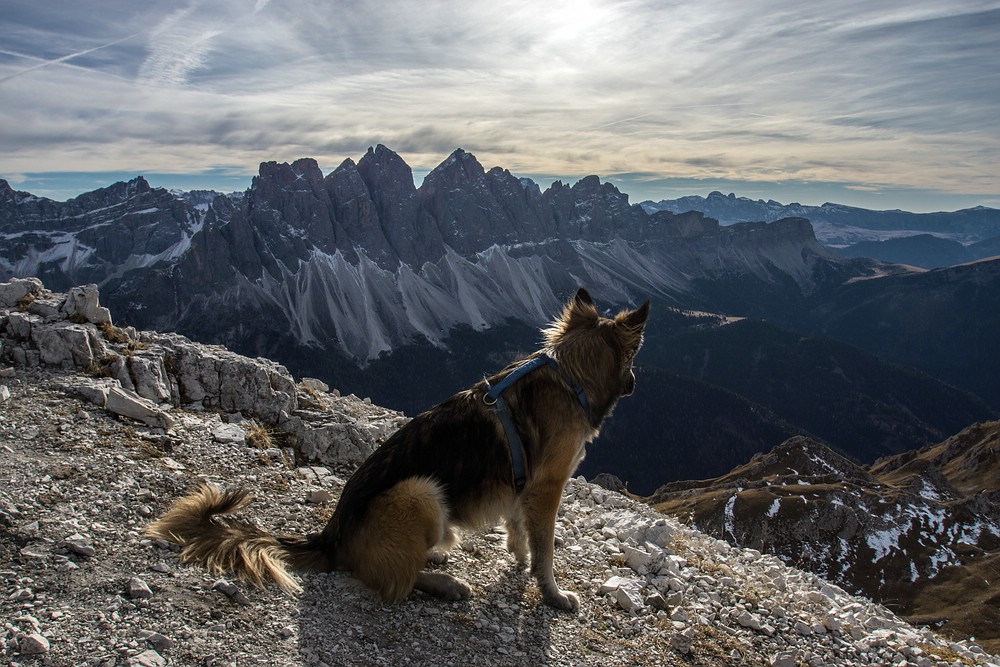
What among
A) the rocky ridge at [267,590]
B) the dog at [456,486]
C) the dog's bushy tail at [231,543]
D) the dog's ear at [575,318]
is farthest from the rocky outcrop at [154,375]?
the dog's ear at [575,318]

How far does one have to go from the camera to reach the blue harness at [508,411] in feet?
23.4

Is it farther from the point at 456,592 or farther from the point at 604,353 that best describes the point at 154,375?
the point at 604,353

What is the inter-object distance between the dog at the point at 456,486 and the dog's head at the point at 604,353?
13mm

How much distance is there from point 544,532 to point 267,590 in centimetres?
331

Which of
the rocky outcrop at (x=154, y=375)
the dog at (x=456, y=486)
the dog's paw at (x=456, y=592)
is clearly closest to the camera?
the dog at (x=456, y=486)

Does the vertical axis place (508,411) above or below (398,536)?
above

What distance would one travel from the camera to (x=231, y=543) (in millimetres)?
6742

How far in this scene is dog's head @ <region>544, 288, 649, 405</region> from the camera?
7406 millimetres

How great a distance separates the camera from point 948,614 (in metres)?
68.9

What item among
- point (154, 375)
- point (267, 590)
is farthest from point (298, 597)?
point (154, 375)

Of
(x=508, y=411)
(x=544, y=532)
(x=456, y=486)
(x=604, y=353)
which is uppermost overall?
(x=604, y=353)

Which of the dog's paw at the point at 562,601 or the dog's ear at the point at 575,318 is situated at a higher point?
the dog's ear at the point at 575,318

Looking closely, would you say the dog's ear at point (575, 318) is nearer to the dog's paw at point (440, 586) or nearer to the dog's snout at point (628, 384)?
the dog's snout at point (628, 384)

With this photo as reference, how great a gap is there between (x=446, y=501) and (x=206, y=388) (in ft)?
25.6
